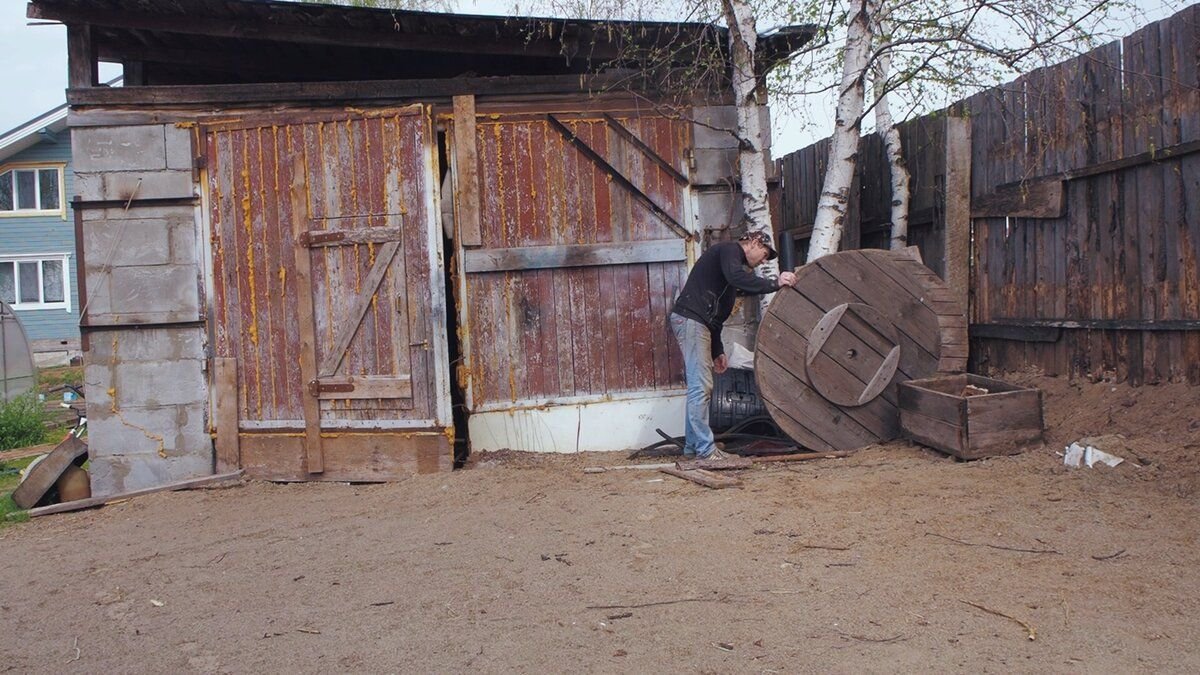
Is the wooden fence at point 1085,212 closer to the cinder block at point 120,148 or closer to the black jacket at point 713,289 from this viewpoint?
the black jacket at point 713,289

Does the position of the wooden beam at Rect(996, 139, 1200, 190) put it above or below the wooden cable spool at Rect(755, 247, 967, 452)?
above

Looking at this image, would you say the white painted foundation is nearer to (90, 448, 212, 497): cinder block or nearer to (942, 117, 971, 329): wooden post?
(90, 448, 212, 497): cinder block

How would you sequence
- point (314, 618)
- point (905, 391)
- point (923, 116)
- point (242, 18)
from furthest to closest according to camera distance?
point (923, 116) < point (242, 18) < point (905, 391) < point (314, 618)

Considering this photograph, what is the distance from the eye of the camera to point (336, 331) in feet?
24.9

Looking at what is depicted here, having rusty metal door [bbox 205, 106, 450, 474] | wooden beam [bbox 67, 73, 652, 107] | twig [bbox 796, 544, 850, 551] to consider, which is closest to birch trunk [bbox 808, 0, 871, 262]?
wooden beam [bbox 67, 73, 652, 107]

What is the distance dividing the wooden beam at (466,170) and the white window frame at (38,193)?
20658 millimetres

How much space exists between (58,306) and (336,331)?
68.1 feet

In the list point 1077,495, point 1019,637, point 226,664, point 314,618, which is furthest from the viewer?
point 1077,495

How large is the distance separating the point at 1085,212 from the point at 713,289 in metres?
2.58

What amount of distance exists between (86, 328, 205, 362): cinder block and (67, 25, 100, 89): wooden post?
1.94m

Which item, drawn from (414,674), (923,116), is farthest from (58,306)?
(414,674)

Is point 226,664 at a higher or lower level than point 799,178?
lower

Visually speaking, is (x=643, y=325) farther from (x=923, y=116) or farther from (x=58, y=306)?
(x=58, y=306)

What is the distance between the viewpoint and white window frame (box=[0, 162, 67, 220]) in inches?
954
